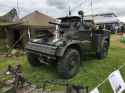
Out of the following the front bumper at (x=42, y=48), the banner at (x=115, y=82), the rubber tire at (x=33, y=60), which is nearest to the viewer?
the banner at (x=115, y=82)

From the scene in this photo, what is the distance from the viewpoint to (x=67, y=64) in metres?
6.07

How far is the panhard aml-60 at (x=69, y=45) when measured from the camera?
19.4ft

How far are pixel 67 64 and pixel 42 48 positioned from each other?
99cm

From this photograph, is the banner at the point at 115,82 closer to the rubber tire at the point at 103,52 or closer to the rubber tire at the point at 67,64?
the rubber tire at the point at 67,64

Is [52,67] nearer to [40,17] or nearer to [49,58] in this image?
[49,58]

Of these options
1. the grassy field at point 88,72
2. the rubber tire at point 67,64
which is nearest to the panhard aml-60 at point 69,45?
the rubber tire at point 67,64

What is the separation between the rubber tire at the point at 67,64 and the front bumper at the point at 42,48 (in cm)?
39

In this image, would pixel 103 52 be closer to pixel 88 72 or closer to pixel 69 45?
pixel 88 72

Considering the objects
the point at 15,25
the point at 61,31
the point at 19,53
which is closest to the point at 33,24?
the point at 15,25

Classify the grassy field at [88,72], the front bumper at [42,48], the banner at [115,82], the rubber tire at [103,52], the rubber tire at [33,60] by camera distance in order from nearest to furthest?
the banner at [115,82] < the front bumper at [42,48] < the grassy field at [88,72] < the rubber tire at [33,60] < the rubber tire at [103,52]

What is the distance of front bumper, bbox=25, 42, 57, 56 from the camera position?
18.9 ft

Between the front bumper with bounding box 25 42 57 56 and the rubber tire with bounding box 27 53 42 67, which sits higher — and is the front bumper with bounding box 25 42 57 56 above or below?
above

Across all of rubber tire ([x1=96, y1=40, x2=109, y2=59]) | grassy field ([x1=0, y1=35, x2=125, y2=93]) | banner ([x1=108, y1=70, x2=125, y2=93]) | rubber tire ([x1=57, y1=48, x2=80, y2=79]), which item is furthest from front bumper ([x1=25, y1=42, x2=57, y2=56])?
rubber tire ([x1=96, y1=40, x2=109, y2=59])

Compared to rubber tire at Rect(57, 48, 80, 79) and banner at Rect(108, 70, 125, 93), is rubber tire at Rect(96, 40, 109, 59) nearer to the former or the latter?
rubber tire at Rect(57, 48, 80, 79)
